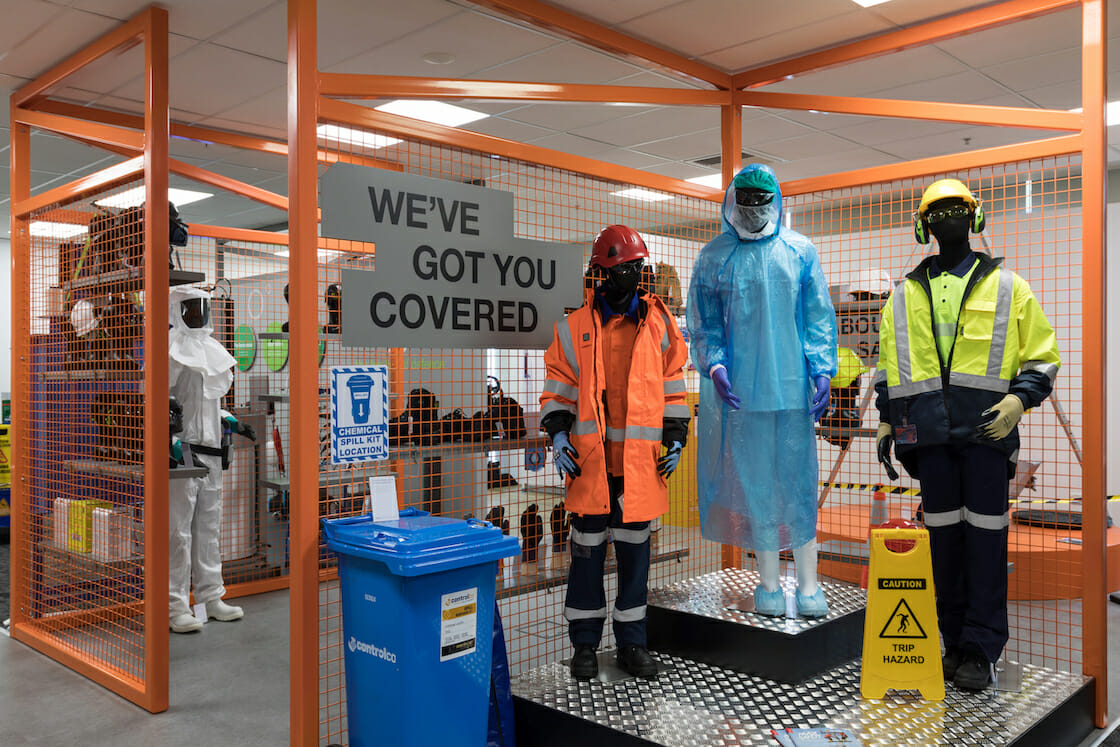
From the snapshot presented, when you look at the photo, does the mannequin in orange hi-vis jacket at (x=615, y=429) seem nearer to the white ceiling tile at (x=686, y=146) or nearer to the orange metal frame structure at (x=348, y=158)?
the orange metal frame structure at (x=348, y=158)

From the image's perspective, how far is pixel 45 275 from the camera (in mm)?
4746

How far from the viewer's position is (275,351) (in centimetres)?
591

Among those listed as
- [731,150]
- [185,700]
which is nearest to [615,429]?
[731,150]

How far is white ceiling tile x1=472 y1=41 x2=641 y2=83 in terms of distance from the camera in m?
4.62

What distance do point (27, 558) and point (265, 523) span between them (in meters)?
1.42

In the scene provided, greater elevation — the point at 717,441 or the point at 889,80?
the point at 889,80

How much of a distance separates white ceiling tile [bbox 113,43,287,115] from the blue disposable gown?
2.79 metres

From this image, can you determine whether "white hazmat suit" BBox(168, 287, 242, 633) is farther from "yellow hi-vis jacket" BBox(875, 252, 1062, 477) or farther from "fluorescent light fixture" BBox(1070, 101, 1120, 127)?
"fluorescent light fixture" BBox(1070, 101, 1120, 127)

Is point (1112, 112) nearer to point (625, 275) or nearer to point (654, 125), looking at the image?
point (654, 125)

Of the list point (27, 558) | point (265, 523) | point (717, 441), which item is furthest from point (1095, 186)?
point (27, 558)

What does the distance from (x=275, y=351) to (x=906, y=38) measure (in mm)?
4197

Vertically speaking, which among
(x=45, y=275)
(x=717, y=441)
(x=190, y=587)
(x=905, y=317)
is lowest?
(x=190, y=587)

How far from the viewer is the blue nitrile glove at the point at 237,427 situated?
200 inches

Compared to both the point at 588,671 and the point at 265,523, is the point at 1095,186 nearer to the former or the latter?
the point at 588,671
